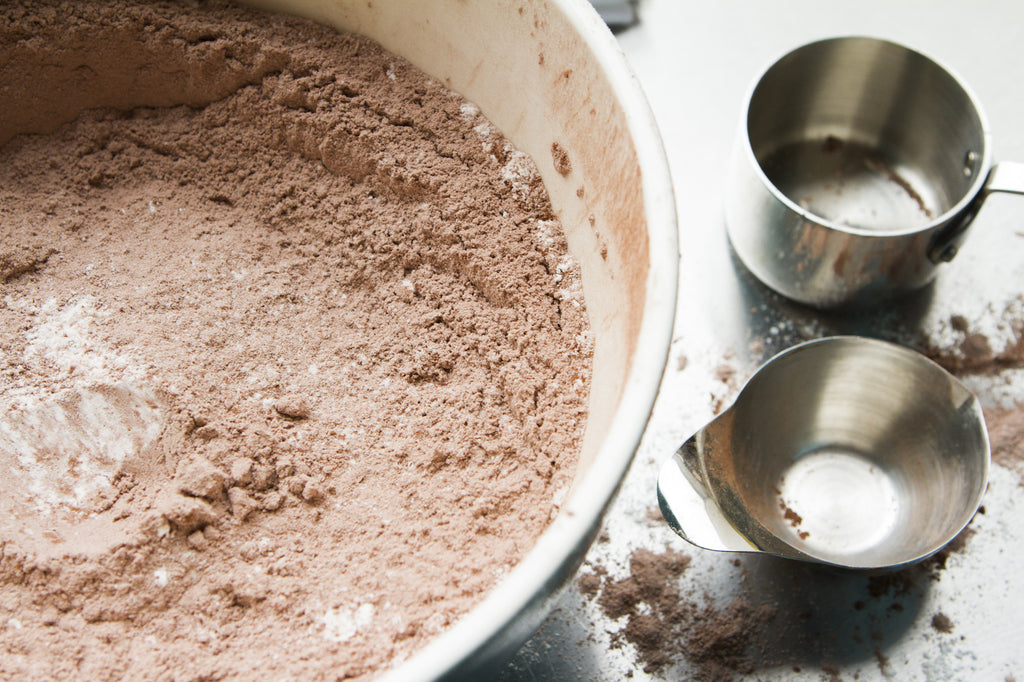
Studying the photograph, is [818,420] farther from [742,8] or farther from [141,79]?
[141,79]

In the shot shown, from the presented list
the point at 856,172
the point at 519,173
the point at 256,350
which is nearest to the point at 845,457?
the point at 856,172

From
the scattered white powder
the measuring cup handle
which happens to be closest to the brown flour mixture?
the scattered white powder

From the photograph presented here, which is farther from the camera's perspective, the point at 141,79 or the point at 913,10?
the point at 913,10

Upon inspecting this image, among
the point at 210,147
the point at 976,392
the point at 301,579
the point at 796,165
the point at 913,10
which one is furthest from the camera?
the point at 913,10

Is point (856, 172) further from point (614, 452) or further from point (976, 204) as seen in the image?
point (614, 452)

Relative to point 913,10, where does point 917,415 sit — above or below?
below

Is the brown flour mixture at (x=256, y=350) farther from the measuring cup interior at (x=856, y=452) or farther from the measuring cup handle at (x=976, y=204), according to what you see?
the measuring cup handle at (x=976, y=204)

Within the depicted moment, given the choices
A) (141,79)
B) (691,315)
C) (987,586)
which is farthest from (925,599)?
(141,79)

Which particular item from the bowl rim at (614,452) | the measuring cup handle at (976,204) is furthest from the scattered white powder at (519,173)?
the measuring cup handle at (976,204)
